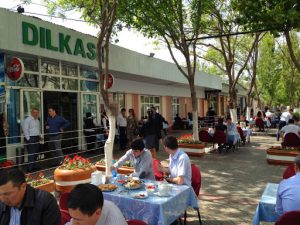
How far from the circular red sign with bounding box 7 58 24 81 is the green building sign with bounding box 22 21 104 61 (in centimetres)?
63

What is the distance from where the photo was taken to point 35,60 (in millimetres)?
10617

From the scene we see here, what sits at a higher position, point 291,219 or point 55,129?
point 55,129

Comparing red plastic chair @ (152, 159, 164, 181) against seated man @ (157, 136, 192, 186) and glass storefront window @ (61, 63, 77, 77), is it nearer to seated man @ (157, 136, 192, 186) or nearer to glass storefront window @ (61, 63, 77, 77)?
seated man @ (157, 136, 192, 186)

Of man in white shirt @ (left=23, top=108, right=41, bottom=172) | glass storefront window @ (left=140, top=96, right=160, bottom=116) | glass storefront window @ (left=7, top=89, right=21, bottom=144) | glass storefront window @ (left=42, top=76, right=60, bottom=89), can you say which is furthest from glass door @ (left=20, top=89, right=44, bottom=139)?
glass storefront window @ (left=140, top=96, right=160, bottom=116)

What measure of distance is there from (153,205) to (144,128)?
7.03m

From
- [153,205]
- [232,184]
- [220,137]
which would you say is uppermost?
[220,137]

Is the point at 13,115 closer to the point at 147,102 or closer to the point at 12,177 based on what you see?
the point at 12,177

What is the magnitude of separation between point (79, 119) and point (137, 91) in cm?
723

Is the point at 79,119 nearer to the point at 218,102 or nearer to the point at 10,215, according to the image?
the point at 10,215

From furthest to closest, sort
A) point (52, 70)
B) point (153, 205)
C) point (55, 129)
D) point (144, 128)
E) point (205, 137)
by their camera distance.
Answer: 1. point (205, 137)
2. point (52, 70)
3. point (144, 128)
4. point (55, 129)
5. point (153, 205)

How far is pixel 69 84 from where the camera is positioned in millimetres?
12148

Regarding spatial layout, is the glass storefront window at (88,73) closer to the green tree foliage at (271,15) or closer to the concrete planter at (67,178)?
the green tree foliage at (271,15)

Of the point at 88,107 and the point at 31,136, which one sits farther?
the point at 88,107

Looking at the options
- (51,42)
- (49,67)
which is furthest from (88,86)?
(51,42)
